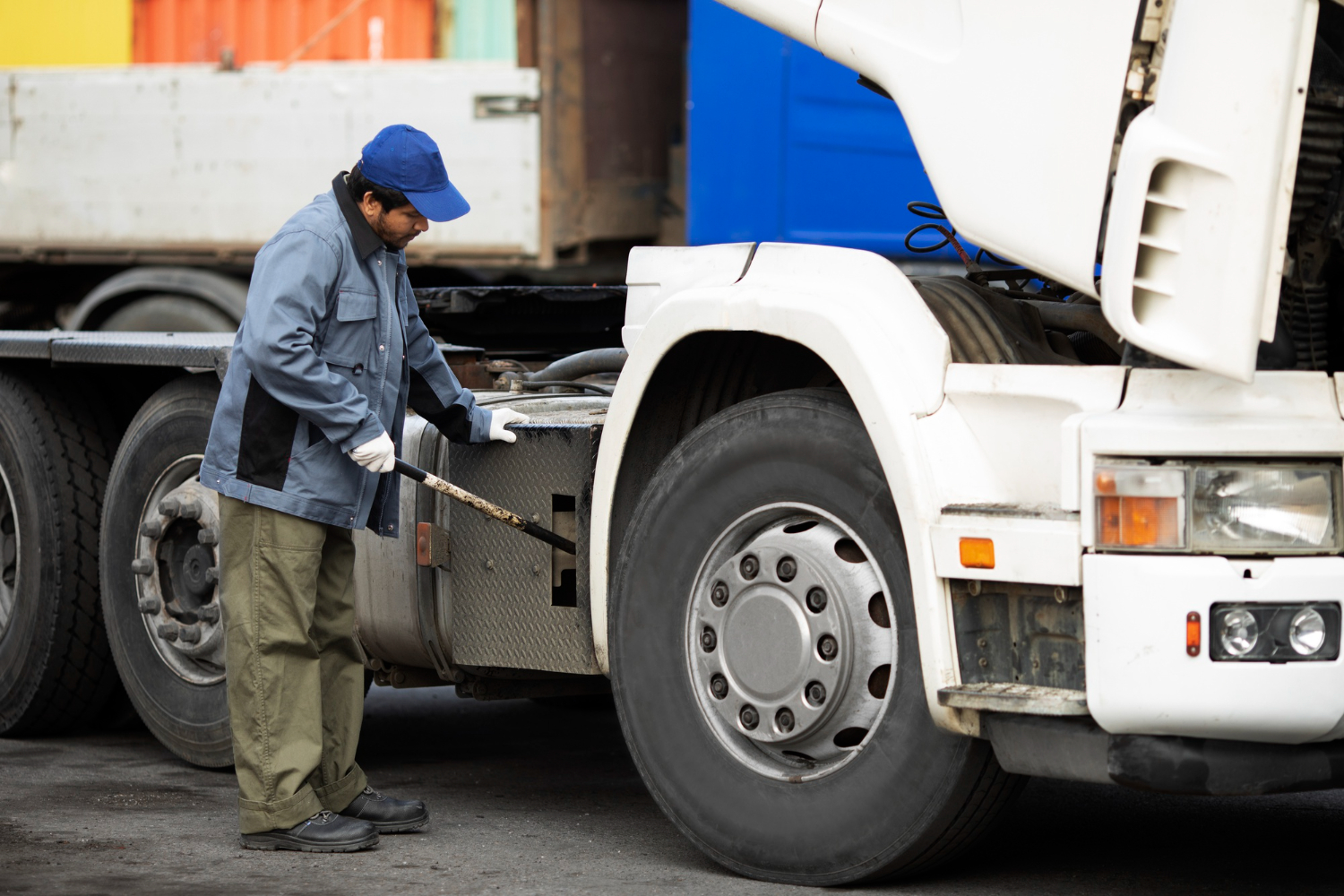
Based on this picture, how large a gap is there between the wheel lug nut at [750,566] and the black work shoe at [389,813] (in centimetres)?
118

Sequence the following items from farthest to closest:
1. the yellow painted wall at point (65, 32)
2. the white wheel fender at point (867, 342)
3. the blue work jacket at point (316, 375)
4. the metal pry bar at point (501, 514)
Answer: the yellow painted wall at point (65, 32) < the metal pry bar at point (501, 514) < the blue work jacket at point (316, 375) < the white wheel fender at point (867, 342)

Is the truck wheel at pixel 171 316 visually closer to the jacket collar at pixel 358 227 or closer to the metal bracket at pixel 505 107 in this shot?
the metal bracket at pixel 505 107

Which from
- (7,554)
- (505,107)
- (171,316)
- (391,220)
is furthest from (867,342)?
(171,316)

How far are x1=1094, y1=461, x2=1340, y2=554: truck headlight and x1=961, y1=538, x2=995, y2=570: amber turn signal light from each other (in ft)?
0.84

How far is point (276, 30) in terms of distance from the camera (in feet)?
35.0

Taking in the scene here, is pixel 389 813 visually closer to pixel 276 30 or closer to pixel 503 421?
pixel 503 421

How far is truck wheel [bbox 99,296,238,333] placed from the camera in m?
10.6

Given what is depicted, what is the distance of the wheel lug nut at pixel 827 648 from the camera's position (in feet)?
13.6

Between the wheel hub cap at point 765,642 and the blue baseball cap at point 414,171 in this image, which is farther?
the blue baseball cap at point 414,171

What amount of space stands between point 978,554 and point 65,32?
8591mm

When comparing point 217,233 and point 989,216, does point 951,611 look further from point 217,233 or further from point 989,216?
point 217,233

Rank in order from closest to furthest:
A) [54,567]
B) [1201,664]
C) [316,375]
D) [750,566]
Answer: [1201,664]
[750,566]
[316,375]
[54,567]

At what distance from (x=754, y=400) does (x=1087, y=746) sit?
109cm

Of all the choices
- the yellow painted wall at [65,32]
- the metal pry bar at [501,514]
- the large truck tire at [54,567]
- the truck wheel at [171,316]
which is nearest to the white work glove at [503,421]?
the metal pry bar at [501,514]
